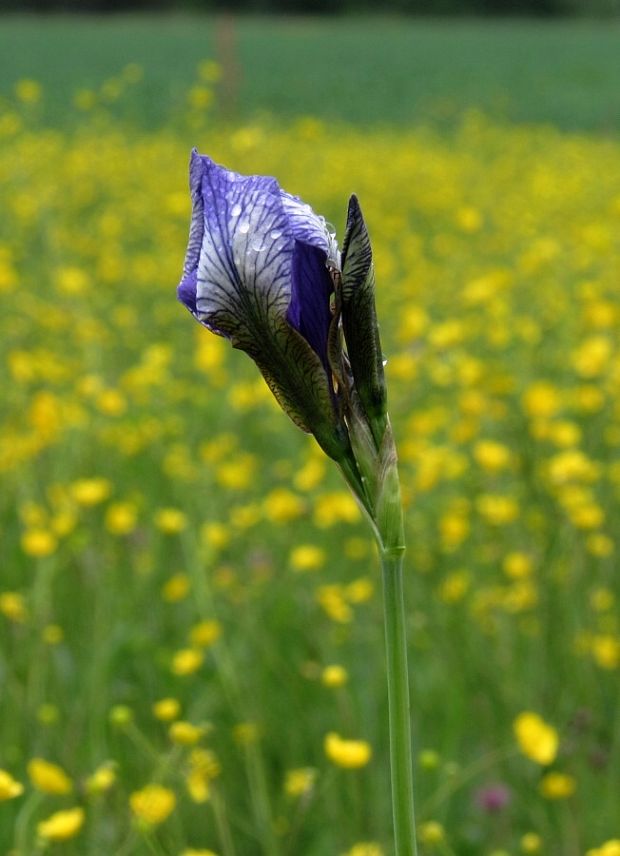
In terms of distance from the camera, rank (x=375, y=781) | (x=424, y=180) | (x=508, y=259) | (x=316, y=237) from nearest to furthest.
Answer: (x=316, y=237)
(x=375, y=781)
(x=508, y=259)
(x=424, y=180)

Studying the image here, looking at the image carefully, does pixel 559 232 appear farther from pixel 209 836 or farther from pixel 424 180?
pixel 209 836

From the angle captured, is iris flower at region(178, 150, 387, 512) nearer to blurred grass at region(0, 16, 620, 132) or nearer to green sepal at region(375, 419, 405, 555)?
green sepal at region(375, 419, 405, 555)

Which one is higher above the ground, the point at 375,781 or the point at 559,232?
the point at 559,232

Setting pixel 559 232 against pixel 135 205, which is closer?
pixel 559 232

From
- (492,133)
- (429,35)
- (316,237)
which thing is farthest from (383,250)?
(429,35)

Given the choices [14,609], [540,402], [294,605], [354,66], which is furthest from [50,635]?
[354,66]

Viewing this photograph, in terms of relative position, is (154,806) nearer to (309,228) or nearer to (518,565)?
(309,228)

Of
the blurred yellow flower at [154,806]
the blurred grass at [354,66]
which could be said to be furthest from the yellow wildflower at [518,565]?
the blurred grass at [354,66]
